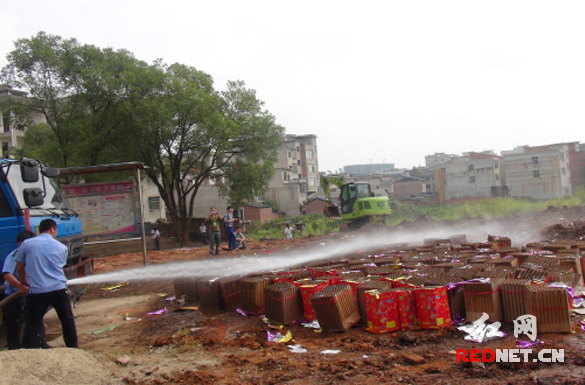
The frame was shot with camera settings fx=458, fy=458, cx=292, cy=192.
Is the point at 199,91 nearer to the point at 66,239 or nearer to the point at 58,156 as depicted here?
the point at 58,156

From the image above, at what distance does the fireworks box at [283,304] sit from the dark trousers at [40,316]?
292 centimetres

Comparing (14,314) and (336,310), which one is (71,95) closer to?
(14,314)

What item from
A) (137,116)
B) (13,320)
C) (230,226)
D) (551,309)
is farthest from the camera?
(137,116)

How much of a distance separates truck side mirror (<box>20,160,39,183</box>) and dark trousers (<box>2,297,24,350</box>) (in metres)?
1.99

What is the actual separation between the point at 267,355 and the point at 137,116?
2262 centimetres

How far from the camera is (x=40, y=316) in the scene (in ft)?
20.0

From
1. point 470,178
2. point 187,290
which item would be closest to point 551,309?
point 187,290

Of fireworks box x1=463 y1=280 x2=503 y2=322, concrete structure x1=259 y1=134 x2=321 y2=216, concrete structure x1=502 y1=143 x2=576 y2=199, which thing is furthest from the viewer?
concrete structure x1=259 y1=134 x2=321 y2=216

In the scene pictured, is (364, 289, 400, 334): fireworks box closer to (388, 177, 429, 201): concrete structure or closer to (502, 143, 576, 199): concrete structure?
(502, 143, 576, 199): concrete structure

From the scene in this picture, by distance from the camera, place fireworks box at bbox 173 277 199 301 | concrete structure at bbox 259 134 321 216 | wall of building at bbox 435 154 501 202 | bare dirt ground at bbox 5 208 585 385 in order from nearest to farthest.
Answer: bare dirt ground at bbox 5 208 585 385
fireworks box at bbox 173 277 199 301
wall of building at bbox 435 154 501 202
concrete structure at bbox 259 134 321 216

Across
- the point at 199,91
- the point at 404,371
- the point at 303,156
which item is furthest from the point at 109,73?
the point at 303,156

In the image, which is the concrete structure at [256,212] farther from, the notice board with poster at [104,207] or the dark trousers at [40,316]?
the dark trousers at [40,316]

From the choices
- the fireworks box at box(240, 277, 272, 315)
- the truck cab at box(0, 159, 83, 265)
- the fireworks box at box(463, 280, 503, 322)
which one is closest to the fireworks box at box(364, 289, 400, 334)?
the fireworks box at box(463, 280, 503, 322)

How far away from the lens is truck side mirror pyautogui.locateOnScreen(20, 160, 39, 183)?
7.50 m
